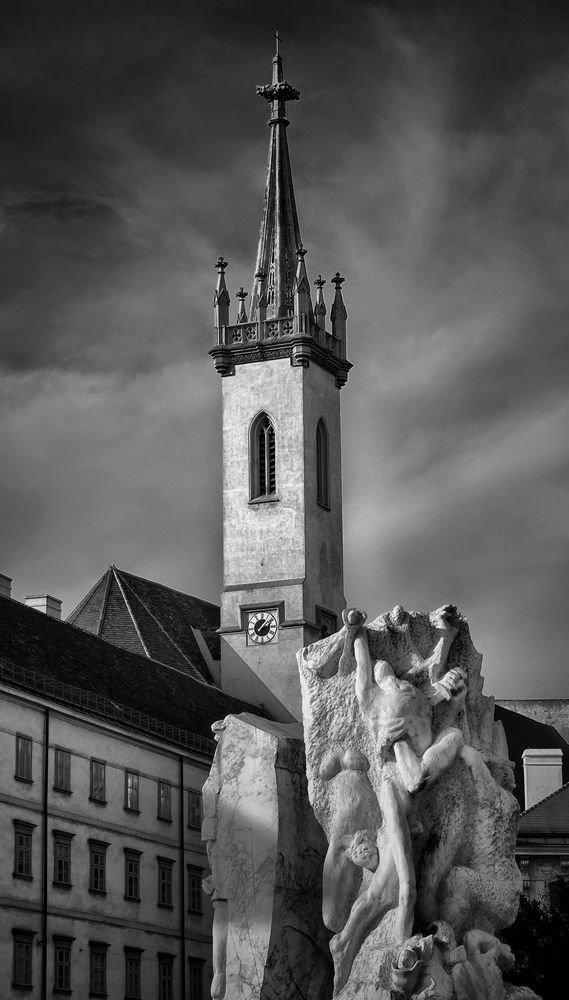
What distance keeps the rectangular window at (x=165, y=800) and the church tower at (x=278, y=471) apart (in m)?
13.9

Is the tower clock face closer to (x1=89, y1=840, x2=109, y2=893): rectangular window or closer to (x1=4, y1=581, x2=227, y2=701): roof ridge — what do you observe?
(x1=4, y1=581, x2=227, y2=701): roof ridge

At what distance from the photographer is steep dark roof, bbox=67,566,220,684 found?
73.6 meters

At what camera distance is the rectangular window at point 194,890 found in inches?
2368

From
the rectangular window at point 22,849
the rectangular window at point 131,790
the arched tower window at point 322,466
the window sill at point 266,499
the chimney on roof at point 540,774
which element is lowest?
the rectangular window at point 22,849

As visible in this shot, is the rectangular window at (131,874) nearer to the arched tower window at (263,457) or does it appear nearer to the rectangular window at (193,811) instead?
the rectangular window at (193,811)

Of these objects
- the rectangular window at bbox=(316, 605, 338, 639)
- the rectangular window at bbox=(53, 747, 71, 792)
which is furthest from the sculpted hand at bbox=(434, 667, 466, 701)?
the rectangular window at bbox=(316, 605, 338, 639)

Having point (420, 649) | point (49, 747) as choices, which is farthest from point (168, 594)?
point (420, 649)

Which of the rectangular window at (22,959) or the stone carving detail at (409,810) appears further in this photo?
the rectangular window at (22,959)

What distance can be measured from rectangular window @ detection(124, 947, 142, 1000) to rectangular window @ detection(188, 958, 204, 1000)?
2.91 meters

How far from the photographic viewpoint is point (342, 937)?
97.9ft

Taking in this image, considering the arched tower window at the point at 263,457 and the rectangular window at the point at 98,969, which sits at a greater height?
the arched tower window at the point at 263,457

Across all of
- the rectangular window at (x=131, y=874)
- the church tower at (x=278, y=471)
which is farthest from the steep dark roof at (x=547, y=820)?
the church tower at (x=278, y=471)

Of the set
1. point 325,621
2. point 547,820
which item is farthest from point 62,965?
point 325,621

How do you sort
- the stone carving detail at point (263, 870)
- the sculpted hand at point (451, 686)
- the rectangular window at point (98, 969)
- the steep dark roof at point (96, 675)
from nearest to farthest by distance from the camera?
the stone carving detail at point (263, 870)
the sculpted hand at point (451, 686)
the rectangular window at point (98, 969)
the steep dark roof at point (96, 675)
